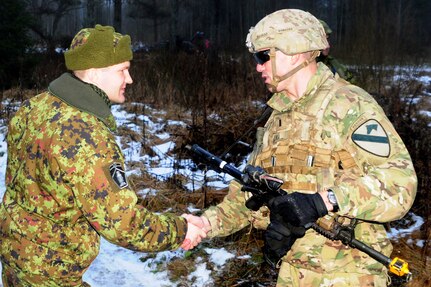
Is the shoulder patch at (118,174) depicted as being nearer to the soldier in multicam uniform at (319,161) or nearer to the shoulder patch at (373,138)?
the soldier in multicam uniform at (319,161)

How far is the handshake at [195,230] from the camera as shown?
2244 millimetres

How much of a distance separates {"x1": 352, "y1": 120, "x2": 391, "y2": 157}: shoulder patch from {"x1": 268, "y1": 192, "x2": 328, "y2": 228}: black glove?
282 millimetres

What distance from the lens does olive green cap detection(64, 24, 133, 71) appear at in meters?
1.94

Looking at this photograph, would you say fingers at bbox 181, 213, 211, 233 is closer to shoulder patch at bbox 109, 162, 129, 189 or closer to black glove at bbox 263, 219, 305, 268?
black glove at bbox 263, 219, 305, 268

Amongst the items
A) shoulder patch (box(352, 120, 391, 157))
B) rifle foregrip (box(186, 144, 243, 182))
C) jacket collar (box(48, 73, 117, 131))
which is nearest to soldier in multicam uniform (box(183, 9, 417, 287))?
shoulder patch (box(352, 120, 391, 157))

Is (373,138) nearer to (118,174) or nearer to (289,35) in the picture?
(289,35)

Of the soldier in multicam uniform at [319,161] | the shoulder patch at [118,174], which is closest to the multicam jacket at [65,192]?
the shoulder patch at [118,174]

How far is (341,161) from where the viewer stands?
6.67 feet

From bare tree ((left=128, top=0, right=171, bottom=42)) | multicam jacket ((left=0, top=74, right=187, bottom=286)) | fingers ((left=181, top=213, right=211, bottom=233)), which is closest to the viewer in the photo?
multicam jacket ((left=0, top=74, right=187, bottom=286))

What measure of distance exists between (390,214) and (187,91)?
7549 mm

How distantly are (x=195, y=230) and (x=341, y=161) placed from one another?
74 centimetres

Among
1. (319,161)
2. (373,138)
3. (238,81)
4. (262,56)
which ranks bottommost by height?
(238,81)

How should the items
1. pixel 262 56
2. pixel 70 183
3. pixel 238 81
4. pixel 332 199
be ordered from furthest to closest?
pixel 238 81 → pixel 262 56 → pixel 332 199 → pixel 70 183

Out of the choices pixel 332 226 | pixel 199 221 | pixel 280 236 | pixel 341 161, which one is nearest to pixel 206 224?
pixel 199 221
